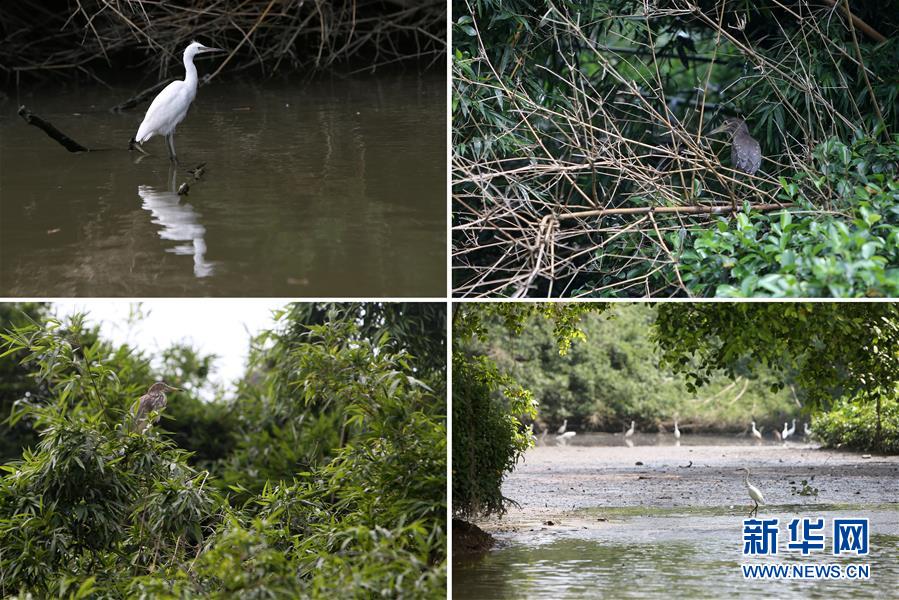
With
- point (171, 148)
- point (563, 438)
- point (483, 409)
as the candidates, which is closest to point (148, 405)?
point (483, 409)

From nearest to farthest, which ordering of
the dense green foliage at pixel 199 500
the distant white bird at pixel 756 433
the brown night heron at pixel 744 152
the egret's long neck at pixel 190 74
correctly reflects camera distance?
the dense green foliage at pixel 199 500
the brown night heron at pixel 744 152
the egret's long neck at pixel 190 74
the distant white bird at pixel 756 433

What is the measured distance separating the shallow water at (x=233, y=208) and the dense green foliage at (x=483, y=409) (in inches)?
13.1

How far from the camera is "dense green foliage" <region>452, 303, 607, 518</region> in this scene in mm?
3623

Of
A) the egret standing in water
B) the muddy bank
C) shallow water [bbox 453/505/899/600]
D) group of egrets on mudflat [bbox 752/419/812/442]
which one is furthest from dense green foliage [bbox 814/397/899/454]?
the egret standing in water

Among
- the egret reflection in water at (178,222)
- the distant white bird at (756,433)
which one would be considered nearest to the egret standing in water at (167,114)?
the egret reflection in water at (178,222)

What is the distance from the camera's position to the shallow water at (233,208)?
3.41m

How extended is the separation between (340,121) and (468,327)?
8.15 feet

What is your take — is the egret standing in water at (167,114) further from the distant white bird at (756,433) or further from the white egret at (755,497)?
the distant white bird at (756,433)

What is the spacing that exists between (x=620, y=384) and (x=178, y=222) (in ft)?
9.44

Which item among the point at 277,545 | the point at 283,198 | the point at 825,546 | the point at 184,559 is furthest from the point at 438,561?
the point at 283,198

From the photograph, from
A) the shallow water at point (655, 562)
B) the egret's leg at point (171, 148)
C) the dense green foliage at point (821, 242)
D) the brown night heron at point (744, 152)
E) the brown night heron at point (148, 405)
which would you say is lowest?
the shallow water at point (655, 562)

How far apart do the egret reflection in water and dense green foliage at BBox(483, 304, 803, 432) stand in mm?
1177

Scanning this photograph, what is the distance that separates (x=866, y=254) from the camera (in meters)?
2.59

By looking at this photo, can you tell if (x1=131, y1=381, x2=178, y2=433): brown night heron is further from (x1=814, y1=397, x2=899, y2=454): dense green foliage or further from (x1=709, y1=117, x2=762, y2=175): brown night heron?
(x1=814, y1=397, x2=899, y2=454): dense green foliage
